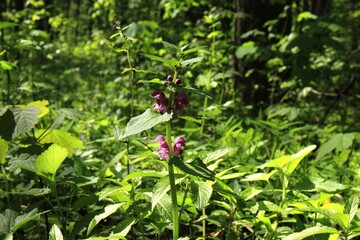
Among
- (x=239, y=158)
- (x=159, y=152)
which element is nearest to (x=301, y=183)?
(x=159, y=152)

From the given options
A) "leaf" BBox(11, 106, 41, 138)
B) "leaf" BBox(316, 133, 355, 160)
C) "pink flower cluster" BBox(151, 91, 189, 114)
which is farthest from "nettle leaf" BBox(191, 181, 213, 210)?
"leaf" BBox(316, 133, 355, 160)

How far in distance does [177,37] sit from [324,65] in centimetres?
161

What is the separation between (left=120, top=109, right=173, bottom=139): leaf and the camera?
3.55ft

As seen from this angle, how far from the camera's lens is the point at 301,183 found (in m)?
1.38

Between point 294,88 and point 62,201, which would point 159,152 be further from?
point 294,88

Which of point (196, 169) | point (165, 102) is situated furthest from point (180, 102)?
point (196, 169)

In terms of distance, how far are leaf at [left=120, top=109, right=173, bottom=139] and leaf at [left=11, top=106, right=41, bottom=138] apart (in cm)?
49

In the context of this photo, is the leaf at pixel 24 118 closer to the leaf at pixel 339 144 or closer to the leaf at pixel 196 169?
the leaf at pixel 196 169

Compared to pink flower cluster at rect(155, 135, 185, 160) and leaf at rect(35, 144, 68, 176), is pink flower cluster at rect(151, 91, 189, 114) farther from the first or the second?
leaf at rect(35, 144, 68, 176)

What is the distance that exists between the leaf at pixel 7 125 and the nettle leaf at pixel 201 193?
685mm

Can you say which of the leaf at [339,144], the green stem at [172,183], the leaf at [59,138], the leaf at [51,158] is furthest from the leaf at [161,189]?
the leaf at [339,144]

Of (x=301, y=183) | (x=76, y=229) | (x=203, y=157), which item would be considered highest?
(x=203, y=157)

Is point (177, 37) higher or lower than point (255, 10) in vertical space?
lower

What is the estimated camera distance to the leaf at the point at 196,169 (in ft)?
3.66
